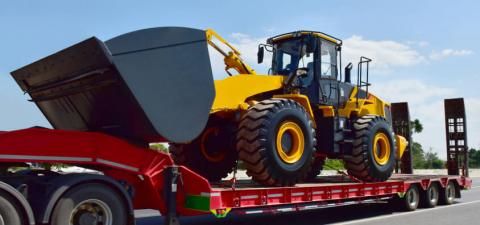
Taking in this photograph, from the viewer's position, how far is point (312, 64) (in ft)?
34.4

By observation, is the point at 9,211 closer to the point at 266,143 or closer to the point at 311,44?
the point at 266,143

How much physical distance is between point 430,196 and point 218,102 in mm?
6882

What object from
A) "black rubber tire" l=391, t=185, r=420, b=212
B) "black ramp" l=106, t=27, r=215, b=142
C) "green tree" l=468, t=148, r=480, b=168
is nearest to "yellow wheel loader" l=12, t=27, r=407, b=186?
"black ramp" l=106, t=27, r=215, b=142

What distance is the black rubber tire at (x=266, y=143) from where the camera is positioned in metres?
8.04

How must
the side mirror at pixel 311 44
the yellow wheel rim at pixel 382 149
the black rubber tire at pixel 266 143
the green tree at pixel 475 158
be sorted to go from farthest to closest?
1. the green tree at pixel 475 158
2. the yellow wheel rim at pixel 382 149
3. the side mirror at pixel 311 44
4. the black rubber tire at pixel 266 143

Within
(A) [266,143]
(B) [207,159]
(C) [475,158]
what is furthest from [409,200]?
(C) [475,158]

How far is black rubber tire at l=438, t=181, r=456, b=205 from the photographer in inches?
524

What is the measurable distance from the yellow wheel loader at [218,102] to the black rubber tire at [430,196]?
211cm

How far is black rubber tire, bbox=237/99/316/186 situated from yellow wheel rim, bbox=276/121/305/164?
0.24ft

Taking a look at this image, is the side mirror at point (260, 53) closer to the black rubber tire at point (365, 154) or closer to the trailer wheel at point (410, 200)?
the black rubber tire at point (365, 154)

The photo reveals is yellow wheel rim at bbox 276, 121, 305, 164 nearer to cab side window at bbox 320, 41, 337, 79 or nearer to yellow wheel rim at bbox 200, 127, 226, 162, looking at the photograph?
yellow wheel rim at bbox 200, 127, 226, 162

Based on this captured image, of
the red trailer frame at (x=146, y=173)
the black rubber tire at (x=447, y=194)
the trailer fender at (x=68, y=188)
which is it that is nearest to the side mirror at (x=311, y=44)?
the red trailer frame at (x=146, y=173)

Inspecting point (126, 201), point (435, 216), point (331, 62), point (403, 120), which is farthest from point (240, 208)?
point (403, 120)

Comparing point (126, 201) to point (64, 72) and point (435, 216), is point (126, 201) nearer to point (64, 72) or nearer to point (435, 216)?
point (64, 72)
